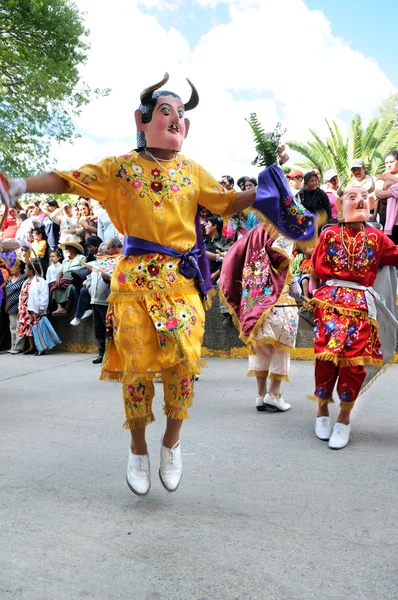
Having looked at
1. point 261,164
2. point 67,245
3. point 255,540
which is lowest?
point 255,540

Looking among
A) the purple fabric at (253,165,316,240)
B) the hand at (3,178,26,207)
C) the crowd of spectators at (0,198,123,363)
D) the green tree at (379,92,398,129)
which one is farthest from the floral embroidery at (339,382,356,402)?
the green tree at (379,92,398,129)

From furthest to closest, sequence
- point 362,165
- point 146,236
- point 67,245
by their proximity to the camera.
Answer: point 67,245
point 362,165
point 146,236

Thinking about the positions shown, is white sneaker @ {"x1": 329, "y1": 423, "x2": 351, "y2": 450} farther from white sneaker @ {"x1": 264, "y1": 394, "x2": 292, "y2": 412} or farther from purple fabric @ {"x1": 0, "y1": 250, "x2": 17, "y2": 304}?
purple fabric @ {"x1": 0, "y1": 250, "x2": 17, "y2": 304}

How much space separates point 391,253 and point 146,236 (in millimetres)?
2160

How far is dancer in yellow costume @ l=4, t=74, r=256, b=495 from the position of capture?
10.3ft

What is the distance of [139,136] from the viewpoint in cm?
336

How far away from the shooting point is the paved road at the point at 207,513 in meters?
2.35

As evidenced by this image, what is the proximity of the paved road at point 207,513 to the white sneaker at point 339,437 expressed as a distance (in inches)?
2.9

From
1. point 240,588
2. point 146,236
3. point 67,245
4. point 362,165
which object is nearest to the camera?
point 240,588

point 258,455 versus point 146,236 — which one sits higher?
point 146,236

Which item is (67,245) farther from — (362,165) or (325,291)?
(325,291)

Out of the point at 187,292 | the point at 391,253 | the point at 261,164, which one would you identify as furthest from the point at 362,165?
the point at 187,292

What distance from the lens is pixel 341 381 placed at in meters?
4.45

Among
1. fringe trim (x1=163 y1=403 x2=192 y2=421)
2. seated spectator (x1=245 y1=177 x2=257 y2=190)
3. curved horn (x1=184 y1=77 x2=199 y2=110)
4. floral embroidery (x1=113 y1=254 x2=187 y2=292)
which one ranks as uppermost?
curved horn (x1=184 y1=77 x2=199 y2=110)
